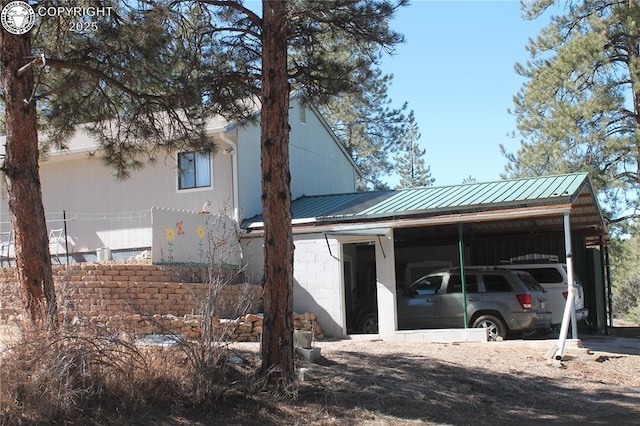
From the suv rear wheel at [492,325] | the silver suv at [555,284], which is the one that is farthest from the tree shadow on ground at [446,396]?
the silver suv at [555,284]

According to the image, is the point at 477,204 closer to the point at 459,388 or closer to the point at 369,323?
the point at 369,323

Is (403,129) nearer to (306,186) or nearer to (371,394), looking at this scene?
(306,186)

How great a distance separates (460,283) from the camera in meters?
16.1

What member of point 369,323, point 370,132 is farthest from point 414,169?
point 369,323

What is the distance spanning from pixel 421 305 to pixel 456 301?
3.11 feet

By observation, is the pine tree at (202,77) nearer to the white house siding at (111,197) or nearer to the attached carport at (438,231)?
the attached carport at (438,231)

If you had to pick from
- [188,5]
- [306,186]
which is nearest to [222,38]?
[188,5]

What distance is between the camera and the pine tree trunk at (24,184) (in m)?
9.02

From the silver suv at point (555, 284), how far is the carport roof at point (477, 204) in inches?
48.9

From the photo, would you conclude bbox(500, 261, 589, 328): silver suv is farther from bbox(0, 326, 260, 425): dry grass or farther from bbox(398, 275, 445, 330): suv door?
bbox(0, 326, 260, 425): dry grass

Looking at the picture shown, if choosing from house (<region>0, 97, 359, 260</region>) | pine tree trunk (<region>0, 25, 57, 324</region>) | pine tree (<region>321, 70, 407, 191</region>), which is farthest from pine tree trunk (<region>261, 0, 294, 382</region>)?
pine tree (<region>321, 70, 407, 191</region>)

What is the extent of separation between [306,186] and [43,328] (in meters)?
15.1

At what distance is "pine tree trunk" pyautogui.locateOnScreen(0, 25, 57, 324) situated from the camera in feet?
29.6

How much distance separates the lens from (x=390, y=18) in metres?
10.3
